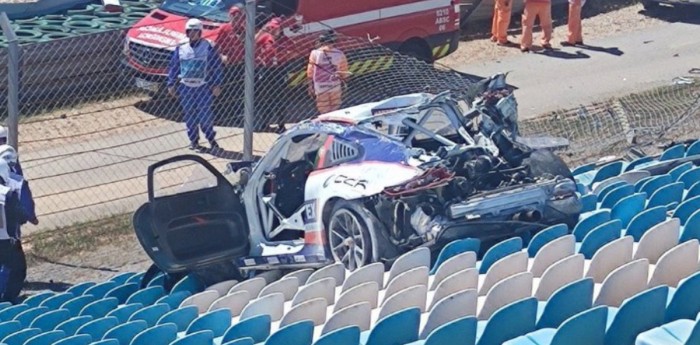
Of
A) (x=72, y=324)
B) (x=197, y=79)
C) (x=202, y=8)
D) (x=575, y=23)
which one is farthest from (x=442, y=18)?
(x=72, y=324)

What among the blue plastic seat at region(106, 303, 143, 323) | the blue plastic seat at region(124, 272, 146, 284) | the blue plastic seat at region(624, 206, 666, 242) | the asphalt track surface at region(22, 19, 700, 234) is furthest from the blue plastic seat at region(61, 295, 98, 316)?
the blue plastic seat at region(624, 206, 666, 242)

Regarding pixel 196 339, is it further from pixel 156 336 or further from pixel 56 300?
pixel 56 300

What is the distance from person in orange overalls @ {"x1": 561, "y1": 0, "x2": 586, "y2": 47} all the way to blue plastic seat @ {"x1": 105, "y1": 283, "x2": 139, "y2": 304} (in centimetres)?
1229

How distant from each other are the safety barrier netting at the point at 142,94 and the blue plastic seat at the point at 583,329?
897cm

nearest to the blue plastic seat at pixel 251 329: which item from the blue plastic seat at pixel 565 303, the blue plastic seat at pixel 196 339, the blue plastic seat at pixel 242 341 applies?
the blue plastic seat at pixel 196 339

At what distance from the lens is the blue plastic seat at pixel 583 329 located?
665 centimetres

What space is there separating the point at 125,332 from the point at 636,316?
338 cm

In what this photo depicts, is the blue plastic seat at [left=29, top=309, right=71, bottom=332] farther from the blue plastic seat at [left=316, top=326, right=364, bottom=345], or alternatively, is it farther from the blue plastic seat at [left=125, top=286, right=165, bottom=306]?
the blue plastic seat at [left=316, top=326, right=364, bottom=345]

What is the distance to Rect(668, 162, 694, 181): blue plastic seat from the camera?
37.6 feet

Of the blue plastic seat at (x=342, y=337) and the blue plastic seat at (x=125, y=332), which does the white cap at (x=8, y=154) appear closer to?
the blue plastic seat at (x=125, y=332)

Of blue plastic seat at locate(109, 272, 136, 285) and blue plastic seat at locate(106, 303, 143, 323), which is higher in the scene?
blue plastic seat at locate(106, 303, 143, 323)

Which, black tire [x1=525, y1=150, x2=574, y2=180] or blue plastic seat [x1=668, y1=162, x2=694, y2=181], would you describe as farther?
blue plastic seat [x1=668, y1=162, x2=694, y2=181]

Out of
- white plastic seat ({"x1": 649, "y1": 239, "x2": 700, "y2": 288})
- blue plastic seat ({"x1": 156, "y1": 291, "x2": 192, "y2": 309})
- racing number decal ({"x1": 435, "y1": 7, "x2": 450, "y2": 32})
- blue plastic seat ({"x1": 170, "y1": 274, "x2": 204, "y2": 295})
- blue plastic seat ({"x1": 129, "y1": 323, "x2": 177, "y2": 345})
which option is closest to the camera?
white plastic seat ({"x1": 649, "y1": 239, "x2": 700, "y2": 288})

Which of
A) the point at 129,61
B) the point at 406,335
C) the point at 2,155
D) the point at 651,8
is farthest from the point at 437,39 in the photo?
the point at 406,335
